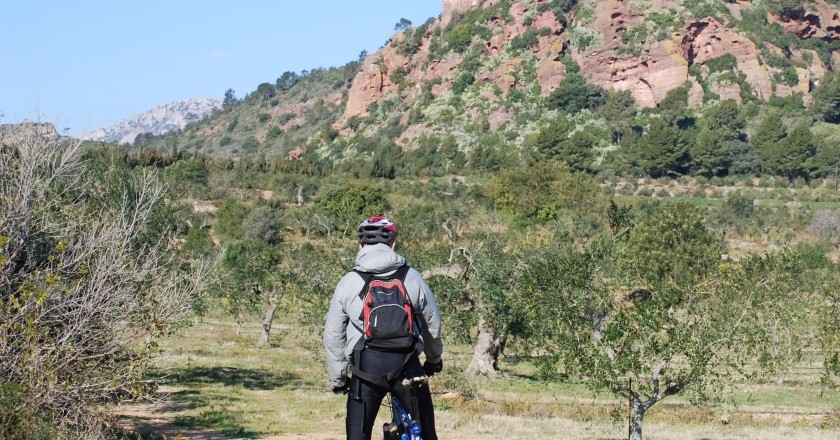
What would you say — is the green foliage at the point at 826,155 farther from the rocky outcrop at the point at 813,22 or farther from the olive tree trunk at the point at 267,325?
the olive tree trunk at the point at 267,325

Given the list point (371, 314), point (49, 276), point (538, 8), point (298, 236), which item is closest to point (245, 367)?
point (49, 276)

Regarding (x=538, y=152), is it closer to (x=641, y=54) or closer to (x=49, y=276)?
(x=641, y=54)

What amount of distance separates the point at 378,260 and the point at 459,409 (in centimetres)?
1345

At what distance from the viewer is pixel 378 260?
22.9 ft

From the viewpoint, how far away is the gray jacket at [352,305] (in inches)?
275

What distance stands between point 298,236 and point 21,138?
5813cm

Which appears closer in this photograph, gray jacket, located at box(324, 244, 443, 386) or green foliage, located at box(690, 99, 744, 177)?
gray jacket, located at box(324, 244, 443, 386)

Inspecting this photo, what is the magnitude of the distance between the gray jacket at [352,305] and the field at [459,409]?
5465 mm

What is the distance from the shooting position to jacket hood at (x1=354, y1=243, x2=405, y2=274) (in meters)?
6.96

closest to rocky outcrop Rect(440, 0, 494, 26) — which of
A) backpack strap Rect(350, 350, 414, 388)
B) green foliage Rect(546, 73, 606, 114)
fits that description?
green foliage Rect(546, 73, 606, 114)

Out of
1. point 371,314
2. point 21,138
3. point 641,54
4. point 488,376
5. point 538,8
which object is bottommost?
point 488,376

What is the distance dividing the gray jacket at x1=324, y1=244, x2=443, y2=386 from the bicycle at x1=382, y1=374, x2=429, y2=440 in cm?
46

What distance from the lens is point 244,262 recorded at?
39750 millimetres

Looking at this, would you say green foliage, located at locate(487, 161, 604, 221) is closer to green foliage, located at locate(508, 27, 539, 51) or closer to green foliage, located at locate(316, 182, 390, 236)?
green foliage, located at locate(316, 182, 390, 236)
